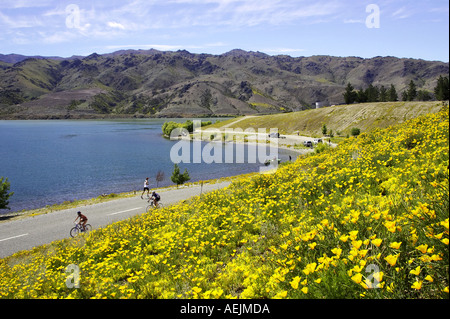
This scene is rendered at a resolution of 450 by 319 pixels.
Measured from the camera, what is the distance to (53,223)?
19875 mm

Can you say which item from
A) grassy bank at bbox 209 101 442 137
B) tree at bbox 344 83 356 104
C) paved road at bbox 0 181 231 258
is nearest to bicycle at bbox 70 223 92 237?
paved road at bbox 0 181 231 258

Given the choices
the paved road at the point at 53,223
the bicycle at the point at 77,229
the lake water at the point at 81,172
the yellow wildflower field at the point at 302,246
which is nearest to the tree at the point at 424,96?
the lake water at the point at 81,172

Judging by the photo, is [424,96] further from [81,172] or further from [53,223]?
[53,223]

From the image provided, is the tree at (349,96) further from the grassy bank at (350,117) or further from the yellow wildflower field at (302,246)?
the yellow wildflower field at (302,246)

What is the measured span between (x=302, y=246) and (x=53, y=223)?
20516mm

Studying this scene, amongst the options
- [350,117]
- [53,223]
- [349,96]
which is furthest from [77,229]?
[349,96]

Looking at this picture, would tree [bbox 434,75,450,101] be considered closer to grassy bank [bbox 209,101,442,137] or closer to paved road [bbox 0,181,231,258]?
grassy bank [bbox 209,101,442,137]

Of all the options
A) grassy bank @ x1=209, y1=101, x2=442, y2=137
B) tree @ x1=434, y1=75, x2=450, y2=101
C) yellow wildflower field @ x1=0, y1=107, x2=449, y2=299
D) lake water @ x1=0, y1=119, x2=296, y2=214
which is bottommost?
lake water @ x1=0, y1=119, x2=296, y2=214

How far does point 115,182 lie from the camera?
148 ft

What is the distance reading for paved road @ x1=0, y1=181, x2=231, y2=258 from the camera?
53.2 feet

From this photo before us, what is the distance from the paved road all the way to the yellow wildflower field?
11.8 feet

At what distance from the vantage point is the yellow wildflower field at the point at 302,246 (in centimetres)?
340
